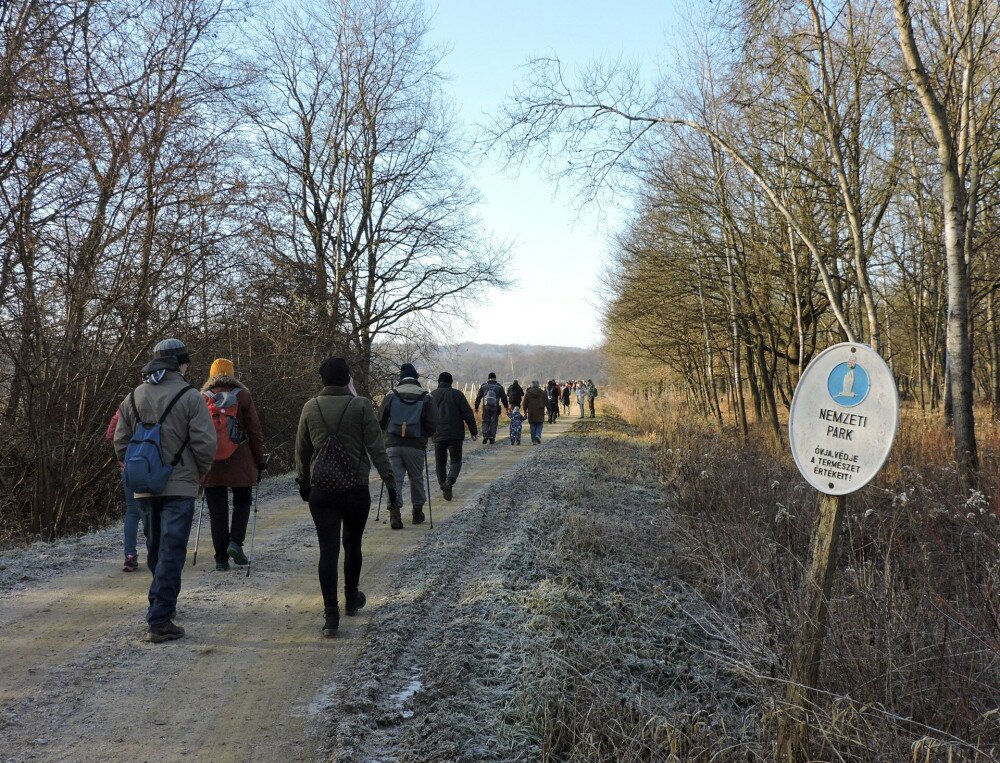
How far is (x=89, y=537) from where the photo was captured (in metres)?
8.31

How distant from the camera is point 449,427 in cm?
1149

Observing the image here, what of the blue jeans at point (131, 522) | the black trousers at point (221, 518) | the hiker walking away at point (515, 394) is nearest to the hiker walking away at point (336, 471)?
the black trousers at point (221, 518)

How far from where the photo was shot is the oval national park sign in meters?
3.13

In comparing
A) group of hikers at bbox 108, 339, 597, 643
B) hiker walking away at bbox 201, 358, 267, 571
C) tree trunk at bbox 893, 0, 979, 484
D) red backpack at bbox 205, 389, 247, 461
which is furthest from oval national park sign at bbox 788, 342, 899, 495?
tree trunk at bbox 893, 0, 979, 484

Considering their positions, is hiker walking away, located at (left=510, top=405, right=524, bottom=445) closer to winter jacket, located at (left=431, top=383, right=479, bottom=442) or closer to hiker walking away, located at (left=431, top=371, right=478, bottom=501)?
hiker walking away, located at (left=431, top=371, right=478, bottom=501)

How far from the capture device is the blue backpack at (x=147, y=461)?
5008 millimetres

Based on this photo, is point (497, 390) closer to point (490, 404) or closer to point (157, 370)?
point (490, 404)

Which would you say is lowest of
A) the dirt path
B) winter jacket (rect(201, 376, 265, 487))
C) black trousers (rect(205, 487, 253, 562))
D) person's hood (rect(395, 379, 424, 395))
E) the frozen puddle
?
the frozen puddle

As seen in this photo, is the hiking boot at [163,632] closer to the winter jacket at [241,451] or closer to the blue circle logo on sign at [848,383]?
the winter jacket at [241,451]

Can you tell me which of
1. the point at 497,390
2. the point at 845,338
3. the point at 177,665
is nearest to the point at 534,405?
the point at 497,390

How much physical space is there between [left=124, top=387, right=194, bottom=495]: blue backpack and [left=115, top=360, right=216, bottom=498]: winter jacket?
0.03 metres

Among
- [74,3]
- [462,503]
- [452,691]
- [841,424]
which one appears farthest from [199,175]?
[841,424]

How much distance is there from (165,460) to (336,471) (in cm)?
116

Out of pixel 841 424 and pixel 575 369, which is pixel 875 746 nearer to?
pixel 841 424
